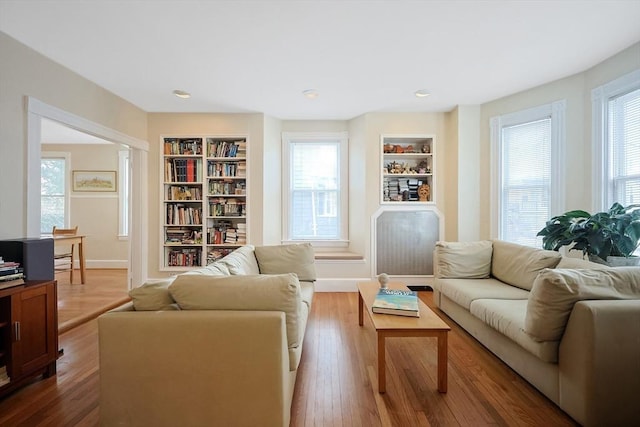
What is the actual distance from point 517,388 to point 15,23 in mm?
4290

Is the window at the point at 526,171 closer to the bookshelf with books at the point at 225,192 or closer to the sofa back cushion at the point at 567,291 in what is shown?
the sofa back cushion at the point at 567,291

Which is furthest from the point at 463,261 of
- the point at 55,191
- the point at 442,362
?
the point at 55,191

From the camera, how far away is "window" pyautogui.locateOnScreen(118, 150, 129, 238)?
5.69 meters

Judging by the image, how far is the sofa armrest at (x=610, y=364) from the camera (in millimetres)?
1490

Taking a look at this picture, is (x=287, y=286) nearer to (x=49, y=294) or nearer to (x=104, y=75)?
(x=49, y=294)

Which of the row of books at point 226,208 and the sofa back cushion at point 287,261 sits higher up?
the row of books at point 226,208

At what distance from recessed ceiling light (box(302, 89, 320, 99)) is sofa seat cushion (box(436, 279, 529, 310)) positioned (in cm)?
255

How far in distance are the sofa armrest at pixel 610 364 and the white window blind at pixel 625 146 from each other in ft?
5.86

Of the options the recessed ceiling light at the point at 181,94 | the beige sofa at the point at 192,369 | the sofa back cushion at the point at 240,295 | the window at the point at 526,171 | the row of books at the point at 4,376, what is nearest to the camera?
the beige sofa at the point at 192,369

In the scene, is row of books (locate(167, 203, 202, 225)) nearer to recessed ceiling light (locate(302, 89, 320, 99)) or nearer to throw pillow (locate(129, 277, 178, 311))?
recessed ceiling light (locate(302, 89, 320, 99))

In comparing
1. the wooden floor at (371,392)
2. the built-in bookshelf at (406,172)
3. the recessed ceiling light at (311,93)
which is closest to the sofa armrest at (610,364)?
the wooden floor at (371,392)

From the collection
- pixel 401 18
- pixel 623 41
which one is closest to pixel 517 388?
pixel 401 18

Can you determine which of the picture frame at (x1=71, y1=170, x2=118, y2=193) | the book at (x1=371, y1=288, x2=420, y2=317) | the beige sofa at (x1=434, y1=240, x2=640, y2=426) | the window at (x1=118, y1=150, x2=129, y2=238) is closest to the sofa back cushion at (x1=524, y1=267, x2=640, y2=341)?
the beige sofa at (x1=434, y1=240, x2=640, y2=426)

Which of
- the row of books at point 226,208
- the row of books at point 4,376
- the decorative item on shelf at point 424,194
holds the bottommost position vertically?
the row of books at point 4,376
